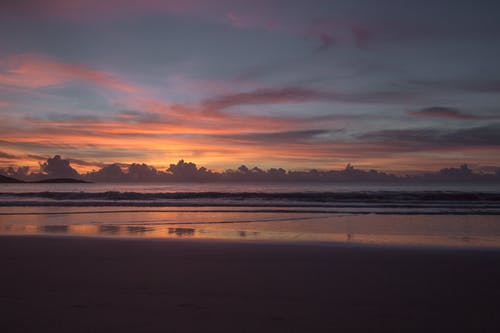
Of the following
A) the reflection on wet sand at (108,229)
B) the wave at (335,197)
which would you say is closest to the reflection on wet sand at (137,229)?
the reflection on wet sand at (108,229)

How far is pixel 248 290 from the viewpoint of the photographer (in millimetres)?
5824

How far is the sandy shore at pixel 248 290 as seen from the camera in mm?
4559

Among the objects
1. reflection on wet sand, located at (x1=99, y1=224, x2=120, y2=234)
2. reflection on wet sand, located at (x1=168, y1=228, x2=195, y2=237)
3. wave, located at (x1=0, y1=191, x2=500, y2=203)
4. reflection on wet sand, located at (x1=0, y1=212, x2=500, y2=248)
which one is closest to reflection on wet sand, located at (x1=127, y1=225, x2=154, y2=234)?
reflection on wet sand, located at (x1=0, y1=212, x2=500, y2=248)

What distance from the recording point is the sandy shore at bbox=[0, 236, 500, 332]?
15.0ft

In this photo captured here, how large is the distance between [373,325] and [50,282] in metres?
5.10

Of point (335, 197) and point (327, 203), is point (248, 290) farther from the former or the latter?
point (335, 197)

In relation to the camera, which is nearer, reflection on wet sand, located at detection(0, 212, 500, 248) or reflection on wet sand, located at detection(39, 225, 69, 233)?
reflection on wet sand, located at detection(0, 212, 500, 248)

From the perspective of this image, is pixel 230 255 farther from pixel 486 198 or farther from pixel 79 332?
pixel 486 198

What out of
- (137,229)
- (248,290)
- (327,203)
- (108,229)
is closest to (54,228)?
(108,229)

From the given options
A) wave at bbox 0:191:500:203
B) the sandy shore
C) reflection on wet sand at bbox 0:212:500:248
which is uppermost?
wave at bbox 0:191:500:203

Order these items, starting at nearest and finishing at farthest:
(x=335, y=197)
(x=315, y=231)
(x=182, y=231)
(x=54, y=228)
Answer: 1. (x=182, y=231)
2. (x=315, y=231)
3. (x=54, y=228)
4. (x=335, y=197)

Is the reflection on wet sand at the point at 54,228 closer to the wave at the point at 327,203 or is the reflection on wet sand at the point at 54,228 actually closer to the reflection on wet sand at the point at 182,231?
the reflection on wet sand at the point at 182,231

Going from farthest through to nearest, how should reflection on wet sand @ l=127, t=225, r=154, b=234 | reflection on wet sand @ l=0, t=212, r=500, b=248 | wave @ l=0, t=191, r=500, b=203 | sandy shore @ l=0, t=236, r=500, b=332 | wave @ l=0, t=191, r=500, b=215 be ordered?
wave @ l=0, t=191, r=500, b=203 → wave @ l=0, t=191, r=500, b=215 → reflection on wet sand @ l=127, t=225, r=154, b=234 → reflection on wet sand @ l=0, t=212, r=500, b=248 → sandy shore @ l=0, t=236, r=500, b=332

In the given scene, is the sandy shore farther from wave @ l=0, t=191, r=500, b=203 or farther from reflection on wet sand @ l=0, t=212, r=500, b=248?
wave @ l=0, t=191, r=500, b=203
